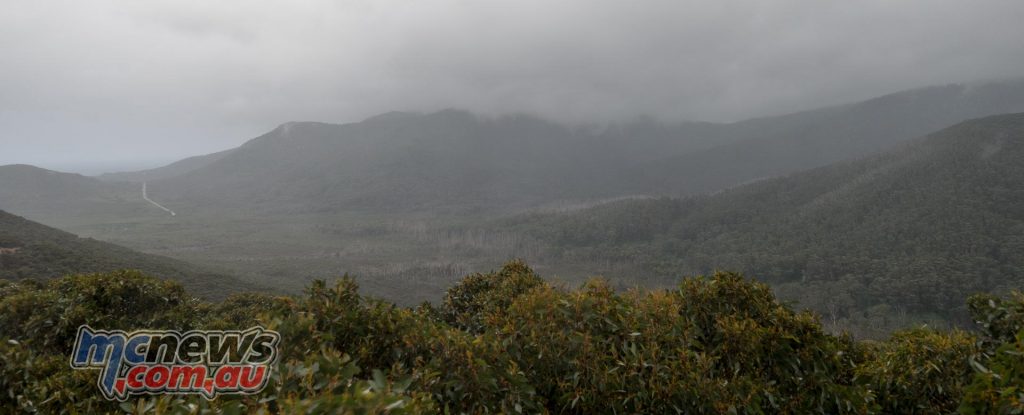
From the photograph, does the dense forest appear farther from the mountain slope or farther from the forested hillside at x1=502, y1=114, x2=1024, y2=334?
the forested hillside at x1=502, y1=114, x2=1024, y2=334

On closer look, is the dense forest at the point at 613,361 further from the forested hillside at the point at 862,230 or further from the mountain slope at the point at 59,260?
the forested hillside at the point at 862,230

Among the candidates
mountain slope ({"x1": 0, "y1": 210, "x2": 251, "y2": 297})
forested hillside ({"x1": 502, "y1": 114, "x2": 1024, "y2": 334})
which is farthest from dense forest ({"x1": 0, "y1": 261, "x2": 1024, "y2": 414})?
forested hillside ({"x1": 502, "y1": 114, "x2": 1024, "y2": 334})

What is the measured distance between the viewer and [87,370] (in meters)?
4.70

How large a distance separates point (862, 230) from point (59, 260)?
494 ft

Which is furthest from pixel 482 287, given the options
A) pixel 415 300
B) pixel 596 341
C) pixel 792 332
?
pixel 415 300

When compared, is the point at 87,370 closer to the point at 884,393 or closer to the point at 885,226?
the point at 884,393

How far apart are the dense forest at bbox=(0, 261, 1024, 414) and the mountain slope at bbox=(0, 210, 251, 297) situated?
30591mm

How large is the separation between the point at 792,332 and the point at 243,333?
6503mm

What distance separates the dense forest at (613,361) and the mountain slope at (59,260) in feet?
100

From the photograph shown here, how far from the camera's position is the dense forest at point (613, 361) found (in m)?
4.12

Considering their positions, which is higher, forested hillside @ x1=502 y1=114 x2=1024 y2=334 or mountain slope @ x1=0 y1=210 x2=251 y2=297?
mountain slope @ x1=0 y1=210 x2=251 y2=297

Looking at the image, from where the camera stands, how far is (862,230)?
11481 centimetres

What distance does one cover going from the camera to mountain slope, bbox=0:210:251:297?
33.4m

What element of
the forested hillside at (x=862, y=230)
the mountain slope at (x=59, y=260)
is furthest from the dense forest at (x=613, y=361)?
the forested hillside at (x=862, y=230)
